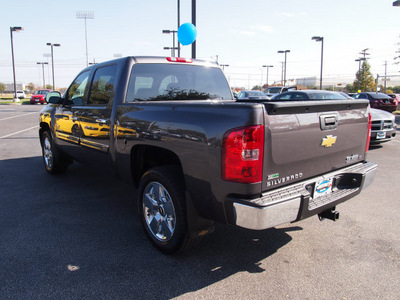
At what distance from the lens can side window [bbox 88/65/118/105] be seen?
12.6ft

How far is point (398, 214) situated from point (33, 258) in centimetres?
425

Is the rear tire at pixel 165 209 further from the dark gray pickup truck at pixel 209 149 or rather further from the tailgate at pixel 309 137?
the tailgate at pixel 309 137

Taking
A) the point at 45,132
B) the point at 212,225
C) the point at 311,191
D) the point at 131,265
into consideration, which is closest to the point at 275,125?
the point at 311,191

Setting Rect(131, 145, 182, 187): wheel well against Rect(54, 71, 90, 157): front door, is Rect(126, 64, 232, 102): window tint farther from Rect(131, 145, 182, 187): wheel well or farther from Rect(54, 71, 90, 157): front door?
Rect(54, 71, 90, 157): front door

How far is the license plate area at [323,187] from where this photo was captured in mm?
2781

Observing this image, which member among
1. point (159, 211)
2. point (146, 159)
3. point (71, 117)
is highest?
point (71, 117)

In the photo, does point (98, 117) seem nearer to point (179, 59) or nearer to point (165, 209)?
point (179, 59)

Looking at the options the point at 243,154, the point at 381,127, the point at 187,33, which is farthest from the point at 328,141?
the point at 187,33

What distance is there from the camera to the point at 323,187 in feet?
9.36

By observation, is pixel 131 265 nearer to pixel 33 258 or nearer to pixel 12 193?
pixel 33 258

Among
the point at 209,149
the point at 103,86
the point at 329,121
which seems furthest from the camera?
the point at 103,86

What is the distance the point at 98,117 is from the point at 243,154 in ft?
7.45

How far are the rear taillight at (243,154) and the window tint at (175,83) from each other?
1739mm

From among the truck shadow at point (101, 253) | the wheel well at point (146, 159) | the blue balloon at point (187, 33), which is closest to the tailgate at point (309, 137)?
the truck shadow at point (101, 253)
